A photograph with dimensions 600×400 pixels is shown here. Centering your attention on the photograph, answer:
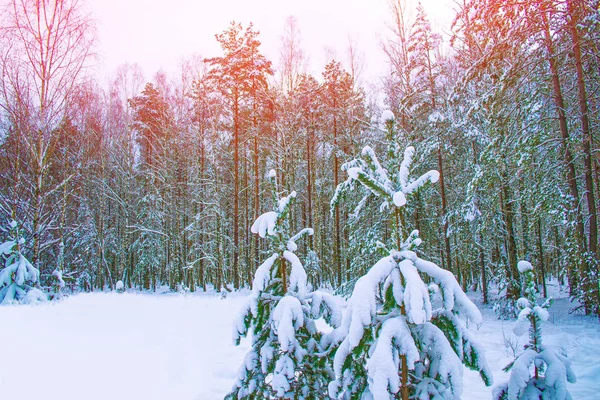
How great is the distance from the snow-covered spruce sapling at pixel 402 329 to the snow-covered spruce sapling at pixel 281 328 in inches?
22.8

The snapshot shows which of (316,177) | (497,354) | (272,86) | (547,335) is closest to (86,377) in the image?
(497,354)

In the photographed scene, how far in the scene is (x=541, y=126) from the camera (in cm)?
1042

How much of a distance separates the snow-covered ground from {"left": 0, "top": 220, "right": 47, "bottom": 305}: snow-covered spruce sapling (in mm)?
1627

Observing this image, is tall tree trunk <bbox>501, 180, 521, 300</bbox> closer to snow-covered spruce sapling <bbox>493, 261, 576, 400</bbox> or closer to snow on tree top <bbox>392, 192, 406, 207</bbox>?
snow-covered spruce sapling <bbox>493, 261, 576, 400</bbox>

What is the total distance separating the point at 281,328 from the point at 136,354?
4.74 meters

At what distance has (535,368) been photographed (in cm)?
252

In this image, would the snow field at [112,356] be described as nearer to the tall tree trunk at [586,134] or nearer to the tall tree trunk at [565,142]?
the tall tree trunk at [565,142]

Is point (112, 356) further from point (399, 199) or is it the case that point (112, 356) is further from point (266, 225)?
point (399, 199)

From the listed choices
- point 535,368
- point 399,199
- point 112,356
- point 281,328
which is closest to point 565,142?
point 535,368

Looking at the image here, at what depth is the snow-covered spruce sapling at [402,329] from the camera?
2.18 metres

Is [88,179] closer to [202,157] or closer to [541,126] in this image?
[202,157]

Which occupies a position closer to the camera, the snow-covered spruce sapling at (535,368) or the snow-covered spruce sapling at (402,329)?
the snow-covered spruce sapling at (402,329)

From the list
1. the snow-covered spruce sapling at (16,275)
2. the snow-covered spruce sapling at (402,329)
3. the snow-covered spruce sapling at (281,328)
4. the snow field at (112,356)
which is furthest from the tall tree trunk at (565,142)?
the snow-covered spruce sapling at (16,275)

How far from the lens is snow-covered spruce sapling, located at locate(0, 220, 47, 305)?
10445 mm
